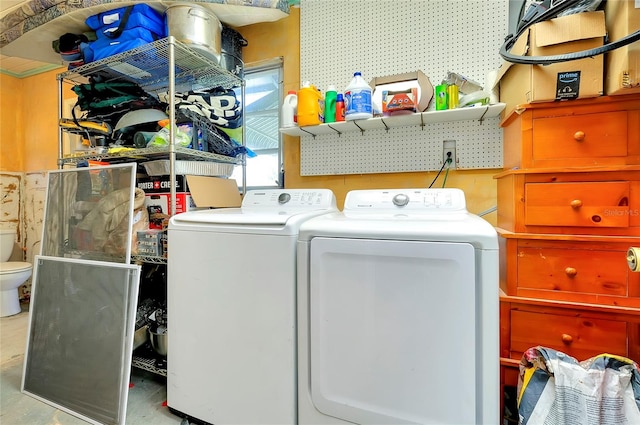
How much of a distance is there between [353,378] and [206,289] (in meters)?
0.74

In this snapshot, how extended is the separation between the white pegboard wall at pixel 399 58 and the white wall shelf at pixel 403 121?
45 millimetres

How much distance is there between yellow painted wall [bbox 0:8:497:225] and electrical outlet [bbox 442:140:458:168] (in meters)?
0.06

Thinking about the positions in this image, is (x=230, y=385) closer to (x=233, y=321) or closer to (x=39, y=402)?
(x=233, y=321)

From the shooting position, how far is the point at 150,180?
195 cm

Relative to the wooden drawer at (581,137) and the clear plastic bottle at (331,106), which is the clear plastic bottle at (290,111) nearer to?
the clear plastic bottle at (331,106)

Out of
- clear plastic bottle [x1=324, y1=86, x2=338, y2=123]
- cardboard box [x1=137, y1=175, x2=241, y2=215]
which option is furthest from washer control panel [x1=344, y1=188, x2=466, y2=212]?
cardboard box [x1=137, y1=175, x2=241, y2=215]

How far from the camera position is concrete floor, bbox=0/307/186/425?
1.45m

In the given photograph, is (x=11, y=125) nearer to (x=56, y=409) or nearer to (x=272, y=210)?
(x=56, y=409)

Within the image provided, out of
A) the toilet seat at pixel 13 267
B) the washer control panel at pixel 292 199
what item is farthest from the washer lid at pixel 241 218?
the toilet seat at pixel 13 267

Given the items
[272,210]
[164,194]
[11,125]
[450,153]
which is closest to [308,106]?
[272,210]

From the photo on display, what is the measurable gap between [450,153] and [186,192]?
1.63 m

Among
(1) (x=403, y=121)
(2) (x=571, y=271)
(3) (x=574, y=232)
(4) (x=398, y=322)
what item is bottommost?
(4) (x=398, y=322)

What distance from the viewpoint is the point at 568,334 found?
1.19 metres

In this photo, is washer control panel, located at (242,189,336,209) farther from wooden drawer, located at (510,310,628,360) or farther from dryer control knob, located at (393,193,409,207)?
wooden drawer, located at (510,310,628,360)
